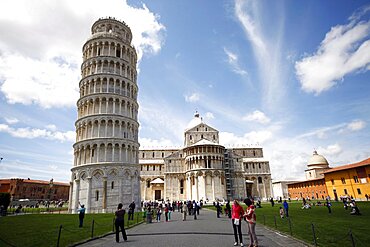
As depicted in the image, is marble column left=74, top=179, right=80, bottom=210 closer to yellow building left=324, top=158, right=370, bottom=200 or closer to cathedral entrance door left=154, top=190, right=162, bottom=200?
cathedral entrance door left=154, top=190, right=162, bottom=200

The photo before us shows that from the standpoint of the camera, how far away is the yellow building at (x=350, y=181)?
1639 inches

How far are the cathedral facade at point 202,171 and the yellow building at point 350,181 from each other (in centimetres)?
1980

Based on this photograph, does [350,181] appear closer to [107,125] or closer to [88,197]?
[107,125]

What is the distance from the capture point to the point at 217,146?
2308 inches

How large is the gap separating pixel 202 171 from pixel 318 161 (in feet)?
154

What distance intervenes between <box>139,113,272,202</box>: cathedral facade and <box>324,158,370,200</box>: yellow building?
19.8 meters

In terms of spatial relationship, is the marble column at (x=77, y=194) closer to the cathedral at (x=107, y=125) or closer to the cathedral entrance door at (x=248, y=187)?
the cathedral at (x=107, y=125)

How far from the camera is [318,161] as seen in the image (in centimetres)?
7831

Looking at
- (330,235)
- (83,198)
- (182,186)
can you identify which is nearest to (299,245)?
(330,235)

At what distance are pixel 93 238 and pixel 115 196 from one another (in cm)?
2173

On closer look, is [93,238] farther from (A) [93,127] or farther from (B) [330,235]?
(A) [93,127]

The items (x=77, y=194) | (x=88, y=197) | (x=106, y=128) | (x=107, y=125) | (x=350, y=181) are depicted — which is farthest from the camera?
(x=350, y=181)

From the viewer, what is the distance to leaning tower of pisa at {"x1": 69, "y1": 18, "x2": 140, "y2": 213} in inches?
1291

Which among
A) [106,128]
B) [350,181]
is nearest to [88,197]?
[106,128]
